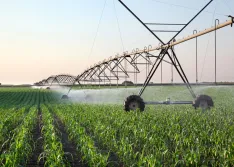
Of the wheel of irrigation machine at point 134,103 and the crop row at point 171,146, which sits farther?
the wheel of irrigation machine at point 134,103

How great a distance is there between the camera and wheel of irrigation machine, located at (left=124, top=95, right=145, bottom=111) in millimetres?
15422

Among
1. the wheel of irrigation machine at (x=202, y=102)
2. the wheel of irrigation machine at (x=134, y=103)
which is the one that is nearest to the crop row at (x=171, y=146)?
the wheel of irrigation machine at (x=134, y=103)

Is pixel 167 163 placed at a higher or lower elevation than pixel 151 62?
lower

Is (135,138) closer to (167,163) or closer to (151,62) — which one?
(167,163)

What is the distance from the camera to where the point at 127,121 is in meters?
12.1

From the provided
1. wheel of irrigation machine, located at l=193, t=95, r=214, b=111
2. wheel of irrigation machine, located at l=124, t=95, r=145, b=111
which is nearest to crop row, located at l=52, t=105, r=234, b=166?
wheel of irrigation machine, located at l=124, t=95, r=145, b=111

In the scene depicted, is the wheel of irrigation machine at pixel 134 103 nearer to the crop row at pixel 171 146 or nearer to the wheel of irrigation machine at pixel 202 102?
the wheel of irrigation machine at pixel 202 102

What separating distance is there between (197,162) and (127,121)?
216 inches

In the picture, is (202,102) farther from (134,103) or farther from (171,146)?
(171,146)

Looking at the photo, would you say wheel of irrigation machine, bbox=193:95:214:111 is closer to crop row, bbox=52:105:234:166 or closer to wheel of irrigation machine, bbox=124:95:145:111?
wheel of irrigation machine, bbox=124:95:145:111

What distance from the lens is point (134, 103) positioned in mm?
15508

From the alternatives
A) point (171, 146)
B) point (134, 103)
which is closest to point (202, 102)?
point (134, 103)

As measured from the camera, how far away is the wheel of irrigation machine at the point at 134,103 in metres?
15.4

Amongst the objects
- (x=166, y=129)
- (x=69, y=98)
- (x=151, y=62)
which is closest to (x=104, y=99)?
(x=69, y=98)
